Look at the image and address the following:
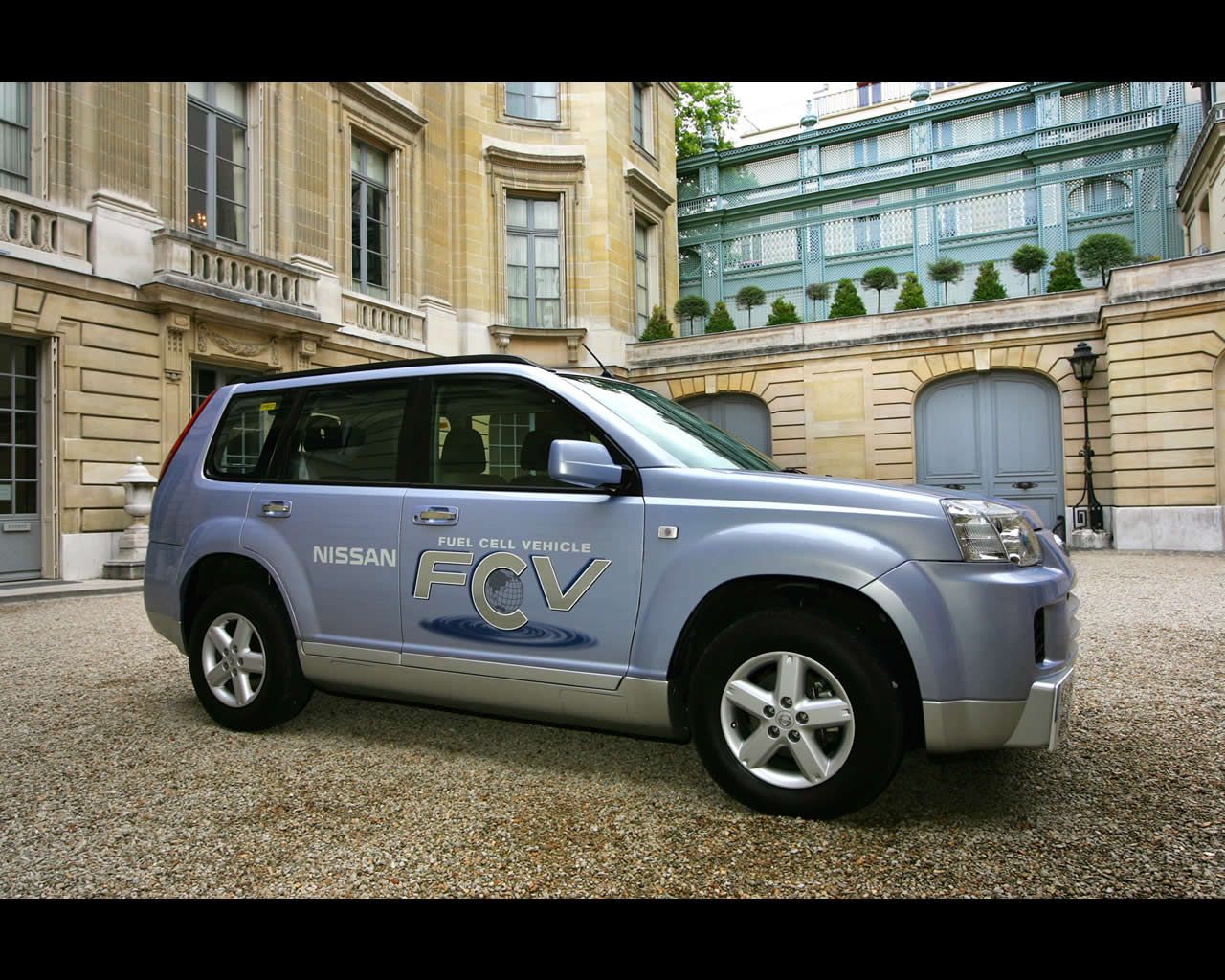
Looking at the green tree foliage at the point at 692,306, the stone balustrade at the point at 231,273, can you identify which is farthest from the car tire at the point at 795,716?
the green tree foliage at the point at 692,306

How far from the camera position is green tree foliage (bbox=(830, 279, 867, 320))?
20484mm

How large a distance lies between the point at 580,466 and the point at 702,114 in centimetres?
3148

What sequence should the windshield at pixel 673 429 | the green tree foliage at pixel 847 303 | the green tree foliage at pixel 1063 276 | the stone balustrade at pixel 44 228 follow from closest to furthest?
the windshield at pixel 673 429
the stone balustrade at pixel 44 228
the green tree foliage at pixel 1063 276
the green tree foliage at pixel 847 303

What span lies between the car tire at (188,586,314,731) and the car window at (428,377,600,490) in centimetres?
116

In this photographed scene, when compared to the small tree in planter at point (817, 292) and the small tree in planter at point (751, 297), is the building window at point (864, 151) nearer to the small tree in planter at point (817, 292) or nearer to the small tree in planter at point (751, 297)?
the small tree in planter at point (817, 292)

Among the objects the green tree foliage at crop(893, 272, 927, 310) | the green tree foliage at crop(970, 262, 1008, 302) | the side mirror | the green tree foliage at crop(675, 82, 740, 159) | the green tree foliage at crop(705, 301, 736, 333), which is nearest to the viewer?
the side mirror

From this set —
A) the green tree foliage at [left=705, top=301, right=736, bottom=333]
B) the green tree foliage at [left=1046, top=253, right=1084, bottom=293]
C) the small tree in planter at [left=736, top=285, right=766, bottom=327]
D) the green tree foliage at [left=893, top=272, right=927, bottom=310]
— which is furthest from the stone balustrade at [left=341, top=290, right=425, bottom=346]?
the green tree foliage at [left=1046, top=253, right=1084, bottom=293]

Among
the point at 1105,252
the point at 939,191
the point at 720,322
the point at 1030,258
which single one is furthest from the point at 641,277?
the point at 1105,252

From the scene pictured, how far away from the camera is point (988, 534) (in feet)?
9.07

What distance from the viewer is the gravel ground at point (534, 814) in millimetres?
2436

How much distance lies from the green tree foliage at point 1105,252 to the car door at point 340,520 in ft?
63.9

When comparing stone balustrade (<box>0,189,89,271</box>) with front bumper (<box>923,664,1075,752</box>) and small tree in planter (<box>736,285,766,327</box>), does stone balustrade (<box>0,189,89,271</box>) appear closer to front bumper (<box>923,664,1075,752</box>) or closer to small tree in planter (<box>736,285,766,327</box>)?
front bumper (<box>923,664,1075,752</box>)
